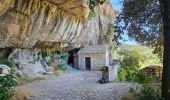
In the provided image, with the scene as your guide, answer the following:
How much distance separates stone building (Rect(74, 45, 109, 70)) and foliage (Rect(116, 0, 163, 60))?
19.9m

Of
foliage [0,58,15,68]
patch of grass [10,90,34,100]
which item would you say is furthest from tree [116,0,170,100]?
foliage [0,58,15,68]

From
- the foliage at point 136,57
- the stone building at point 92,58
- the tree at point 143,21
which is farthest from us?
the foliage at point 136,57

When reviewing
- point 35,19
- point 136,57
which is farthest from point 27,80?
point 136,57

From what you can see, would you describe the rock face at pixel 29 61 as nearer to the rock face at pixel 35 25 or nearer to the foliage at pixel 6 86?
the rock face at pixel 35 25

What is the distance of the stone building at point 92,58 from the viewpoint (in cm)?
3666

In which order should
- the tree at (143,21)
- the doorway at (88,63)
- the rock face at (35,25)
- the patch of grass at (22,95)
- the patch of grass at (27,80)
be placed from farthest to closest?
the doorway at (88,63) < the patch of grass at (27,80) < the rock face at (35,25) < the tree at (143,21) < the patch of grass at (22,95)

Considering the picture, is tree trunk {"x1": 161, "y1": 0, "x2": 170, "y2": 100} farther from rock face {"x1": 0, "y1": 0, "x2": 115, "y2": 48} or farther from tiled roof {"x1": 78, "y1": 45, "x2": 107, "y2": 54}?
tiled roof {"x1": 78, "y1": 45, "x2": 107, "y2": 54}

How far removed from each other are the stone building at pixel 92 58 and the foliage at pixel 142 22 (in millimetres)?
19874

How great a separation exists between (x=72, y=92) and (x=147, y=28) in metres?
4.89

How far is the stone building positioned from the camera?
1443 inches

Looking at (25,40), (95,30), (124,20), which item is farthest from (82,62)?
(124,20)

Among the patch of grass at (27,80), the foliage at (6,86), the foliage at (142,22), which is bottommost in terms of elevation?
the patch of grass at (27,80)

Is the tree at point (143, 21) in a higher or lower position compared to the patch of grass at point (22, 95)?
higher

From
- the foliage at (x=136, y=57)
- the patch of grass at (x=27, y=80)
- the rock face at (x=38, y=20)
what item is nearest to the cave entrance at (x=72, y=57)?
the foliage at (x=136, y=57)
